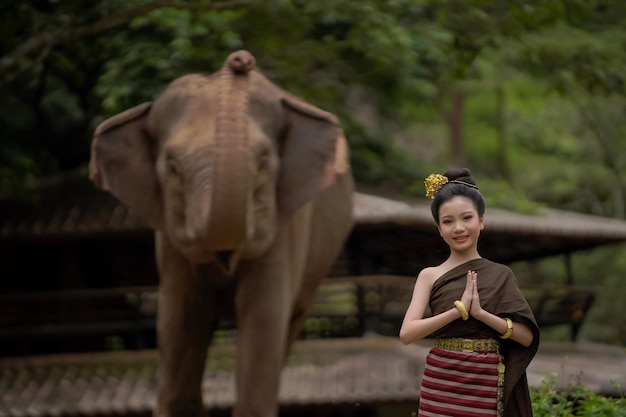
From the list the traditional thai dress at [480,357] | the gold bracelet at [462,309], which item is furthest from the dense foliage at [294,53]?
the gold bracelet at [462,309]

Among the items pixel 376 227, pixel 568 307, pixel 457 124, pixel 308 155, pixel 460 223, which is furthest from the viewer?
pixel 457 124

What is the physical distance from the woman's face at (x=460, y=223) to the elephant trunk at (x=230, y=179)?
230cm

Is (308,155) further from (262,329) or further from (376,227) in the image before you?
(376,227)

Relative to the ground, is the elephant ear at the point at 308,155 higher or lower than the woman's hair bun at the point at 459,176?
lower

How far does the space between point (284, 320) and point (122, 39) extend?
4.62m

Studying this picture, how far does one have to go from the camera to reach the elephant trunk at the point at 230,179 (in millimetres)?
6742

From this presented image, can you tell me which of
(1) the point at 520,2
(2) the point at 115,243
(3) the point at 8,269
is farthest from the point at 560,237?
(3) the point at 8,269

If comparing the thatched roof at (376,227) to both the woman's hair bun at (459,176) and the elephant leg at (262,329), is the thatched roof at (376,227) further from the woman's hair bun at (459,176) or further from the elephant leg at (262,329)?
the woman's hair bun at (459,176)

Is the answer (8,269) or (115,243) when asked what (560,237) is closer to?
(115,243)

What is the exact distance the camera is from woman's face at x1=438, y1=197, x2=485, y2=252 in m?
4.55

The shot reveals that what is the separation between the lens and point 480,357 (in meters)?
4.45

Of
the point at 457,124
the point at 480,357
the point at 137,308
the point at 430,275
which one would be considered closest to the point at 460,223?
the point at 430,275

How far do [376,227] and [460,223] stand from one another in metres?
6.99

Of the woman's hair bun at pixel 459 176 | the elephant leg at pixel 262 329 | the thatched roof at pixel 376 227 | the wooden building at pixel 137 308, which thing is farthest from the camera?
the thatched roof at pixel 376 227
